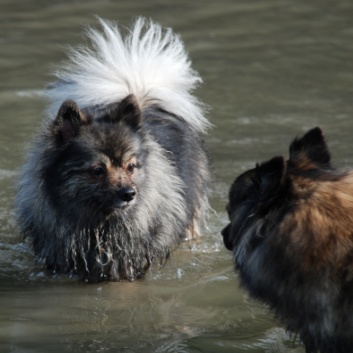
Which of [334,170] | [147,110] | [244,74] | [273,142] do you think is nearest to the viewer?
[334,170]

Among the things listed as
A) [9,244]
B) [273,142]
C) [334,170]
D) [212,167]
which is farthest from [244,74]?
[334,170]

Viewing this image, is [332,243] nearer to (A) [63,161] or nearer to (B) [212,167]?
(A) [63,161]

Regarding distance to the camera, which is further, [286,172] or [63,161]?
[63,161]

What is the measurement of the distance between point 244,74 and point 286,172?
625 centimetres

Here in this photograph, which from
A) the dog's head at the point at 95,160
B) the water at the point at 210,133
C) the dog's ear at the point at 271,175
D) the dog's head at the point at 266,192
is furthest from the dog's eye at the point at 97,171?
the dog's ear at the point at 271,175

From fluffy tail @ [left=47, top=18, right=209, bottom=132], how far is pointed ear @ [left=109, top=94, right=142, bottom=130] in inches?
22.7

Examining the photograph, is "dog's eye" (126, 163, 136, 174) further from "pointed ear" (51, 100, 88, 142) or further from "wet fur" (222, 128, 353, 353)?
"wet fur" (222, 128, 353, 353)

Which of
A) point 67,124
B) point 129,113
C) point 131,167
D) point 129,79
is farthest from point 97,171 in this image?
point 129,79

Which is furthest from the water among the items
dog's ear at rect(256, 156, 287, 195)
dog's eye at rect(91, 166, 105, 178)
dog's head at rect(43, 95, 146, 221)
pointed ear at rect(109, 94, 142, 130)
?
pointed ear at rect(109, 94, 142, 130)

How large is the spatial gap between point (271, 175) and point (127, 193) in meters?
1.96

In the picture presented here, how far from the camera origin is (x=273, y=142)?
329 inches

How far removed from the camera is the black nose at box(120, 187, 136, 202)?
5695 millimetres

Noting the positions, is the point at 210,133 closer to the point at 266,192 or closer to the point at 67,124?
the point at 67,124

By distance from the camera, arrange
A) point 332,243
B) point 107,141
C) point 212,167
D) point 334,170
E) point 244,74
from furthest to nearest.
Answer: point 244,74 < point 212,167 < point 107,141 < point 334,170 < point 332,243
